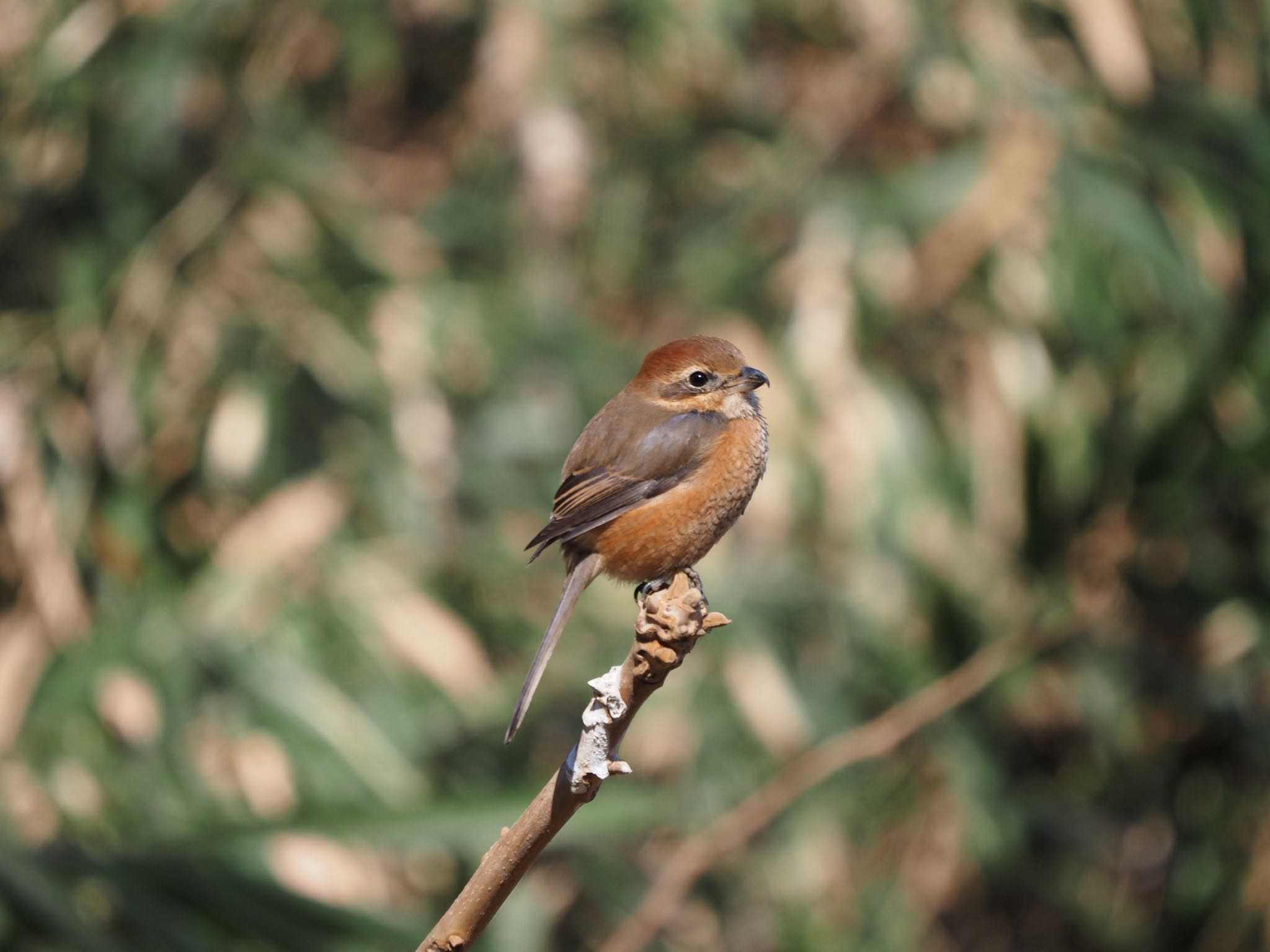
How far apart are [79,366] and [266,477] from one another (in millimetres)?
923

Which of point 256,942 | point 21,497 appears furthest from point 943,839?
point 21,497

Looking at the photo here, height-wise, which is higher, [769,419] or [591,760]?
[769,419]

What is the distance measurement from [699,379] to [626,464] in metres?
0.23

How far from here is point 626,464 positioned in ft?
8.93

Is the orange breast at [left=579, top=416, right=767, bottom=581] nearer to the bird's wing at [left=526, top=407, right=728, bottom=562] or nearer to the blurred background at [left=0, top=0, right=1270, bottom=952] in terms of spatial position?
the bird's wing at [left=526, top=407, right=728, bottom=562]

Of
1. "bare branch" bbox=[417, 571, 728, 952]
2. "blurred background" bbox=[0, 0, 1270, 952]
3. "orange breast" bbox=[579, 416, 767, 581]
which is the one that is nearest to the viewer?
"bare branch" bbox=[417, 571, 728, 952]

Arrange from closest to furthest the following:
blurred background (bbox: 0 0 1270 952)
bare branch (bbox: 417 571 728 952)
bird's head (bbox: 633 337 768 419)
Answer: bare branch (bbox: 417 571 728 952) < bird's head (bbox: 633 337 768 419) < blurred background (bbox: 0 0 1270 952)

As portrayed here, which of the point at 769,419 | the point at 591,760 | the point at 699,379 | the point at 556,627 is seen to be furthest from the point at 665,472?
the point at 769,419

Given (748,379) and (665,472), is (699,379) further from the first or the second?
(665,472)

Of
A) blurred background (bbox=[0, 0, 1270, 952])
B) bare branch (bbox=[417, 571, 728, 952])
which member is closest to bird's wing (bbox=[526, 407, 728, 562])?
bare branch (bbox=[417, 571, 728, 952])

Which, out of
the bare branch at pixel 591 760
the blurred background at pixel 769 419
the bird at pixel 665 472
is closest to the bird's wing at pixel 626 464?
the bird at pixel 665 472

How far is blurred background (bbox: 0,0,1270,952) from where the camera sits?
5.24m

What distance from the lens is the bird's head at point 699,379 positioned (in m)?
2.77

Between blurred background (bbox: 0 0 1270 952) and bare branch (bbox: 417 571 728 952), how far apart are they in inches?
120
